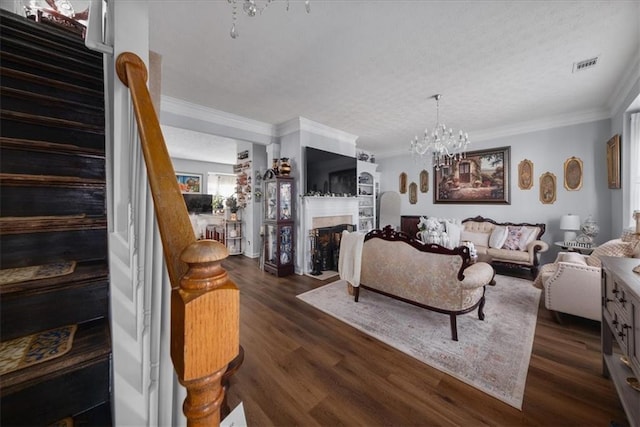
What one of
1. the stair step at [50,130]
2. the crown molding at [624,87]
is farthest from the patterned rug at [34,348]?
the crown molding at [624,87]

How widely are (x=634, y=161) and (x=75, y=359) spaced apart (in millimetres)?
5477

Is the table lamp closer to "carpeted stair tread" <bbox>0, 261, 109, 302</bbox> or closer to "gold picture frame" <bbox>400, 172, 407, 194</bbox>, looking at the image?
"gold picture frame" <bbox>400, 172, 407, 194</bbox>

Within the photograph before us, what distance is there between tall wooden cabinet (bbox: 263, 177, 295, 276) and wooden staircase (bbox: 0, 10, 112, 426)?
2745mm

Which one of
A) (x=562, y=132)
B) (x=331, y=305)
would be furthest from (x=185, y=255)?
(x=562, y=132)

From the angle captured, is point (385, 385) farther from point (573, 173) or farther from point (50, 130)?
point (573, 173)

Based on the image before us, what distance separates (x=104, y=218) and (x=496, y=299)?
399 centimetres

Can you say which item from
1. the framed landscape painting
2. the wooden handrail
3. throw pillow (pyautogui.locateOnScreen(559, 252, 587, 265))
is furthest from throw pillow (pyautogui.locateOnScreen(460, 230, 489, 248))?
the wooden handrail

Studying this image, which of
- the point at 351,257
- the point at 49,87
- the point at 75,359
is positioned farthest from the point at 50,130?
the point at 351,257

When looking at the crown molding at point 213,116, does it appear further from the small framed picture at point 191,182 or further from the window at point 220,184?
the small framed picture at point 191,182

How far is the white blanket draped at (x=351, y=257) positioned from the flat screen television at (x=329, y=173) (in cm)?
147

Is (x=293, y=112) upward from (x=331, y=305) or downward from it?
upward

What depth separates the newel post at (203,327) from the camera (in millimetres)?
369

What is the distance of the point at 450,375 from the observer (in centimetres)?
169

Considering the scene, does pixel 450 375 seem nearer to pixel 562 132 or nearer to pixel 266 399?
pixel 266 399
